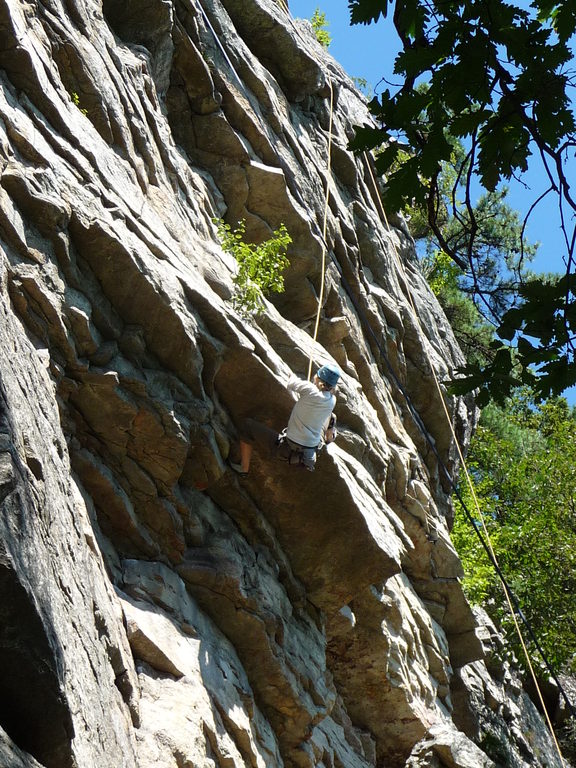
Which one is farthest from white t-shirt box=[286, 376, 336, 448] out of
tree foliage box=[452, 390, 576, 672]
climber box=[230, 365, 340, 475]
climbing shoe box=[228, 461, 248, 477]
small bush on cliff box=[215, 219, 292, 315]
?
tree foliage box=[452, 390, 576, 672]

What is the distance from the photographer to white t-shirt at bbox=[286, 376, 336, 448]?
28.8 feet

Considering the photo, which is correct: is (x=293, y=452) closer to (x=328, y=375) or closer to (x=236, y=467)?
(x=236, y=467)

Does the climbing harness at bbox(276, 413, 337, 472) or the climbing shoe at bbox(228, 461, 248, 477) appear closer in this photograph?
the climbing harness at bbox(276, 413, 337, 472)

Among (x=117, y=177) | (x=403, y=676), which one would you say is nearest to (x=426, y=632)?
(x=403, y=676)

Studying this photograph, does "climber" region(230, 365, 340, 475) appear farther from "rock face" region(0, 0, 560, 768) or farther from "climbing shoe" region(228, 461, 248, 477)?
"rock face" region(0, 0, 560, 768)

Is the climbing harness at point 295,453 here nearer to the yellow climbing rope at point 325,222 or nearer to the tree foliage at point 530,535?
the yellow climbing rope at point 325,222

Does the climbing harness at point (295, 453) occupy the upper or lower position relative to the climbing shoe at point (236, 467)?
upper

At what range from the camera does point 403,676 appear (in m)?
11.2

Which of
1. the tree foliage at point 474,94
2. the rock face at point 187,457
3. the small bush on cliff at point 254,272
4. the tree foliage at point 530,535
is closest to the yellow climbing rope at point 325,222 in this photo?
the rock face at point 187,457

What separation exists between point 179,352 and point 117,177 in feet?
6.27

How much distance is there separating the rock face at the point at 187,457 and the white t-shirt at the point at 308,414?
251 millimetres

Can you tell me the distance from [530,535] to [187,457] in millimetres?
12294

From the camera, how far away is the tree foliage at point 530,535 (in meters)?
17.6

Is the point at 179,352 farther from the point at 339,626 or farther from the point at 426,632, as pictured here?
the point at 426,632
